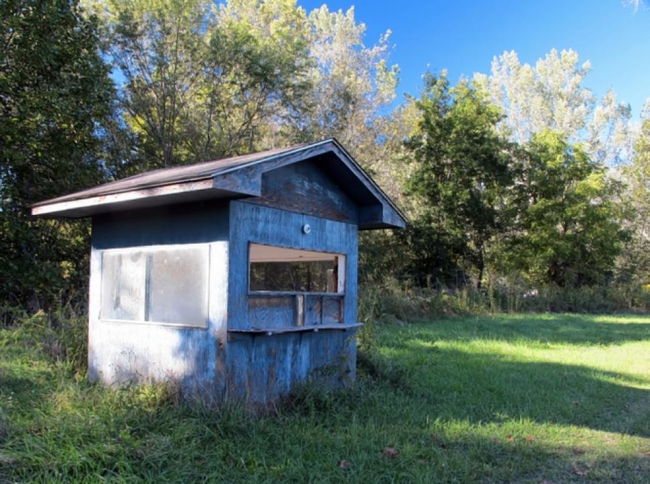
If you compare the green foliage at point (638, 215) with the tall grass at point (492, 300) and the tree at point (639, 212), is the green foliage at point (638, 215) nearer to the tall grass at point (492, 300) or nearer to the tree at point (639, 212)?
the tree at point (639, 212)

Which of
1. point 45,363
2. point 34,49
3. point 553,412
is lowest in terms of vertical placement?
point 553,412

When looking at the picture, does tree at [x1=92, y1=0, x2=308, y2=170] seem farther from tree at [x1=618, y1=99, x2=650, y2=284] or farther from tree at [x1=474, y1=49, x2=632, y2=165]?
tree at [x1=474, y1=49, x2=632, y2=165]

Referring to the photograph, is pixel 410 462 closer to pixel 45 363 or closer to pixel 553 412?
pixel 553 412

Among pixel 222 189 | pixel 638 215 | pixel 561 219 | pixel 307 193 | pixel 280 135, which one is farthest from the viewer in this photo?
pixel 638 215

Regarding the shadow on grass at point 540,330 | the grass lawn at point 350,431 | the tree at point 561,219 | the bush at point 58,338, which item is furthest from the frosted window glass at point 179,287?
the tree at point 561,219

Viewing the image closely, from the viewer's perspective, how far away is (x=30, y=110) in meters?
11.4

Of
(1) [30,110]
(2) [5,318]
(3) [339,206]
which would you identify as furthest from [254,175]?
(1) [30,110]

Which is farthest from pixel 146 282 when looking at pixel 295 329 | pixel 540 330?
pixel 540 330

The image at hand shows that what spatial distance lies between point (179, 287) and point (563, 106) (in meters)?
39.3

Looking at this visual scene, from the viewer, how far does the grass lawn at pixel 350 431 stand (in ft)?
13.3

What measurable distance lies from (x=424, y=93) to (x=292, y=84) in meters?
8.12

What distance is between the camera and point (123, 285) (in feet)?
20.8

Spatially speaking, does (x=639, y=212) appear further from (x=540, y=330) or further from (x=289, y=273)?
(x=289, y=273)

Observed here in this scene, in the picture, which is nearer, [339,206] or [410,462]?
[410,462]
